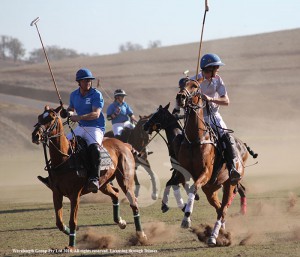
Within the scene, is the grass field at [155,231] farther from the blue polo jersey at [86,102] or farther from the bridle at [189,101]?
the blue polo jersey at [86,102]

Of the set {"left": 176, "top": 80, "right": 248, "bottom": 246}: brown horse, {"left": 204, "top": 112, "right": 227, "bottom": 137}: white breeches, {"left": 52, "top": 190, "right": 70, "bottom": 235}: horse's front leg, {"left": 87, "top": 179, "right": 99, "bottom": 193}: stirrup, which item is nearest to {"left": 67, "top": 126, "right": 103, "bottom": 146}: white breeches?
Answer: {"left": 87, "top": 179, "right": 99, "bottom": 193}: stirrup

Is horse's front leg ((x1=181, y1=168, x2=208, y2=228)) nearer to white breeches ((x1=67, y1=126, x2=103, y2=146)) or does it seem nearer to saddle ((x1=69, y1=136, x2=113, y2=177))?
saddle ((x1=69, y1=136, x2=113, y2=177))

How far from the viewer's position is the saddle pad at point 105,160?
573 inches

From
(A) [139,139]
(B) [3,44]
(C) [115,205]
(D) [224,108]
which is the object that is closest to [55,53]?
(B) [3,44]

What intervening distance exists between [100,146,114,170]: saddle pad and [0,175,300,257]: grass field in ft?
4.23

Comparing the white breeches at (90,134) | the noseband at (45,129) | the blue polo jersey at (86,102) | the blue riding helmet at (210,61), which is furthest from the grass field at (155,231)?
the blue riding helmet at (210,61)

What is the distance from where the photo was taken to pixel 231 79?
255 feet

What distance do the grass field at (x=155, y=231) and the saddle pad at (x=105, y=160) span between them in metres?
1.29

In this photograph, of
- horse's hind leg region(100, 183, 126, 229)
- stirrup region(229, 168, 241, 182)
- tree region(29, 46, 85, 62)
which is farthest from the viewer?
tree region(29, 46, 85, 62)

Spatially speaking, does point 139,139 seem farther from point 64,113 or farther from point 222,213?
point 64,113

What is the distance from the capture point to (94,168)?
46.4 ft

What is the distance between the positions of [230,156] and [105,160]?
235cm

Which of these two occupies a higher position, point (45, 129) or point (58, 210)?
point (45, 129)

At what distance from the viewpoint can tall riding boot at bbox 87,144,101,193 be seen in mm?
14047
